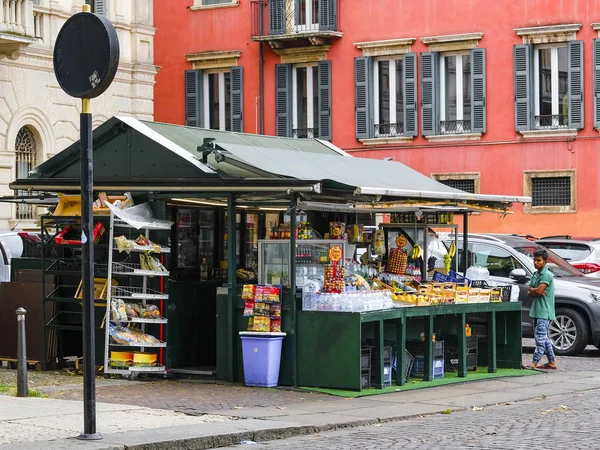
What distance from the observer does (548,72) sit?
36.6m

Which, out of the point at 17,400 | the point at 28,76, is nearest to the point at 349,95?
the point at 28,76

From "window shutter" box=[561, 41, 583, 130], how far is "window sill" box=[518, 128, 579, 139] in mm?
190

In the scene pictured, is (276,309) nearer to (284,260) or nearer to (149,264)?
(284,260)

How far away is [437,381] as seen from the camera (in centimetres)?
1666

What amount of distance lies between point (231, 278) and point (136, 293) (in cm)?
116

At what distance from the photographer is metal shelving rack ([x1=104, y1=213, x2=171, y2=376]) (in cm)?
1594

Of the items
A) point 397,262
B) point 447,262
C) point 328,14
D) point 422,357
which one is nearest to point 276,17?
point 328,14

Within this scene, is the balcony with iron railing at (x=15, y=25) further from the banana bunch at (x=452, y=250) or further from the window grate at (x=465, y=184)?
the window grate at (x=465, y=184)

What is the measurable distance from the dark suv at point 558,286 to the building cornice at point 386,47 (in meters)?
16.5

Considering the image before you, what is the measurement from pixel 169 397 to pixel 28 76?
1764 cm

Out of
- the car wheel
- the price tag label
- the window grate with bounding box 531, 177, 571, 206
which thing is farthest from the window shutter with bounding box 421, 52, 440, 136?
the price tag label

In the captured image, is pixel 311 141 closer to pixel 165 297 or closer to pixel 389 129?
pixel 165 297

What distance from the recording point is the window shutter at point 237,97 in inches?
1635

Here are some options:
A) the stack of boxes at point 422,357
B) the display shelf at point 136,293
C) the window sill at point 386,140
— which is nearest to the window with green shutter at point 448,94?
the window sill at point 386,140
